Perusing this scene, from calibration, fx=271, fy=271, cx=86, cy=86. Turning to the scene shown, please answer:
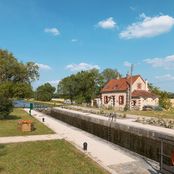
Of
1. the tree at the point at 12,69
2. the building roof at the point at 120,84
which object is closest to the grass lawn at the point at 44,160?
the building roof at the point at 120,84

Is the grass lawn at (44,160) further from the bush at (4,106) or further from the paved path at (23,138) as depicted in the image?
the bush at (4,106)

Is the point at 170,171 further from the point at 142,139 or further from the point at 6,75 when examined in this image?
the point at 6,75

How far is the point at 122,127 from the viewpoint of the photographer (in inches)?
709

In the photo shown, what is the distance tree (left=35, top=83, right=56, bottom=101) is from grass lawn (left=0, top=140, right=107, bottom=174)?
86.4 meters

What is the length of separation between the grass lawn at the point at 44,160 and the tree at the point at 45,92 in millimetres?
86392

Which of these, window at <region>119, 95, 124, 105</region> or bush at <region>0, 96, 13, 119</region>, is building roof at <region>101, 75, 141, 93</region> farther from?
bush at <region>0, 96, 13, 119</region>

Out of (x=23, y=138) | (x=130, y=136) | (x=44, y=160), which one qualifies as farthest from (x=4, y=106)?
(x=44, y=160)

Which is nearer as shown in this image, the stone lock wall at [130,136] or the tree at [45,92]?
the stone lock wall at [130,136]

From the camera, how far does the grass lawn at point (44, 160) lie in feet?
28.1

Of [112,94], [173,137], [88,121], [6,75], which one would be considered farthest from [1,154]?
[6,75]

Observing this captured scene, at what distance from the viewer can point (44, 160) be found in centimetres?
969

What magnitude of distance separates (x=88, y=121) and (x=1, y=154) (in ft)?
46.9

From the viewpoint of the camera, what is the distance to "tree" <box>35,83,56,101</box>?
98375 millimetres

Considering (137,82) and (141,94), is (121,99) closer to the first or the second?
(137,82)
